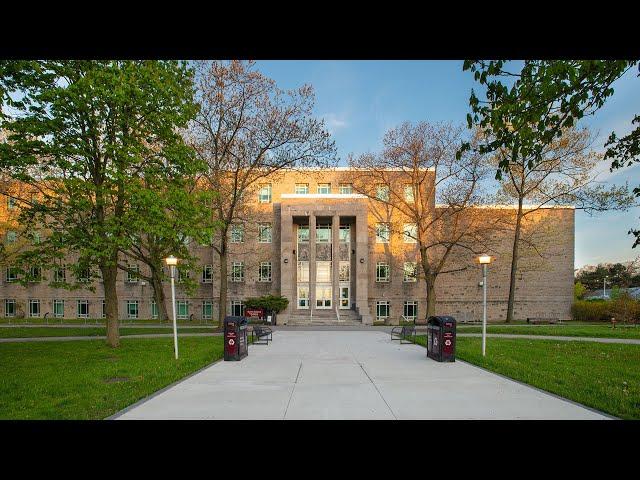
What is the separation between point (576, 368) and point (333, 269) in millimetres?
26143

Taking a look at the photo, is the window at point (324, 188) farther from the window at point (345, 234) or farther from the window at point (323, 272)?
the window at point (323, 272)

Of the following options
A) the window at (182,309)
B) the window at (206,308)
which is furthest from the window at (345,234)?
the window at (182,309)

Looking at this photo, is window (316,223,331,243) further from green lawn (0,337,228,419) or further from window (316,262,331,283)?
green lawn (0,337,228,419)

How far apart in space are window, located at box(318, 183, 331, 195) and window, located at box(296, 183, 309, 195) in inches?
50.7

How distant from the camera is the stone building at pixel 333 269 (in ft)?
123

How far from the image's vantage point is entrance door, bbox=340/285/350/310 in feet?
125

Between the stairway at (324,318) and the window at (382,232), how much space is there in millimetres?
7430

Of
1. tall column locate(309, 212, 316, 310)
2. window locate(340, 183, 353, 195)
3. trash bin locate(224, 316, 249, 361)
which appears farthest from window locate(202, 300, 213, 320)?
trash bin locate(224, 316, 249, 361)
